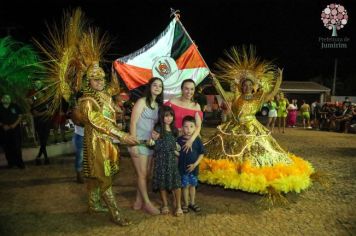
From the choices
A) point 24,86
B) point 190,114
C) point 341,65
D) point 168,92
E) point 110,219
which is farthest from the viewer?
point 341,65

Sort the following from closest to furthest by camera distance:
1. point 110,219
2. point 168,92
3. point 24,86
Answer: point 110,219 < point 168,92 < point 24,86

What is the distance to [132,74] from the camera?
6.45 m

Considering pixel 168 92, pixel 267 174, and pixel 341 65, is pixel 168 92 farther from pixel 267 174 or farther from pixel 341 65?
pixel 341 65

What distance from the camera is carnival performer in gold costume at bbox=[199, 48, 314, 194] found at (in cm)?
539

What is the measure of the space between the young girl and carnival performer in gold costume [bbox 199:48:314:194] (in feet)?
3.46

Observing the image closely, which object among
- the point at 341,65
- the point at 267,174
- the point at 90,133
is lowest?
the point at 267,174

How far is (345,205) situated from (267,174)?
128cm

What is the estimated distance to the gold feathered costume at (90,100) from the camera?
433 centimetres

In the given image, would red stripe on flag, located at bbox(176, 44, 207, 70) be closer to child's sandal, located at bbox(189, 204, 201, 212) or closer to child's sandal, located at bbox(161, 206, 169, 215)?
child's sandal, located at bbox(189, 204, 201, 212)

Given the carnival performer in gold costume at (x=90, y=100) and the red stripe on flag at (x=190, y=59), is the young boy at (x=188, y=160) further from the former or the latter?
the red stripe on flag at (x=190, y=59)

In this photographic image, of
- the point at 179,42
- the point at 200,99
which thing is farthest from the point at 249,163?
the point at 200,99

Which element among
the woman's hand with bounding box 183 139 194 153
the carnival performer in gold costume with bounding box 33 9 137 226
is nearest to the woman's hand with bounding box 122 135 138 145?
the carnival performer in gold costume with bounding box 33 9 137 226

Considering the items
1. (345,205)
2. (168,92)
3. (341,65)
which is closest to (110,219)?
(168,92)

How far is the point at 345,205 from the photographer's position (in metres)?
5.46
